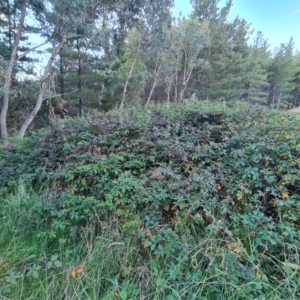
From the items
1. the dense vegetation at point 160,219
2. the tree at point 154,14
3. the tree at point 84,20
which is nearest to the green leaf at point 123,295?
the dense vegetation at point 160,219

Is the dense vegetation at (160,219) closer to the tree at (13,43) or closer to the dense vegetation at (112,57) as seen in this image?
the dense vegetation at (112,57)

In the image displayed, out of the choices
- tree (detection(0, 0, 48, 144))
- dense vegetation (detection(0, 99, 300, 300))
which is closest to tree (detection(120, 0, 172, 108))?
tree (detection(0, 0, 48, 144))

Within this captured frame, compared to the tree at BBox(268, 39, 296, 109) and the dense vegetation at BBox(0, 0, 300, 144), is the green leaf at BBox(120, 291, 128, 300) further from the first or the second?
the tree at BBox(268, 39, 296, 109)

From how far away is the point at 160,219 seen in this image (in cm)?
151

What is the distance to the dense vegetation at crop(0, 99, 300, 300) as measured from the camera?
1125 mm

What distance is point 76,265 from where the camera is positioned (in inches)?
50.7

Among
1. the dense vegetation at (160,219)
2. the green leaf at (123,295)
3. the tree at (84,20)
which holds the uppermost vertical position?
the tree at (84,20)

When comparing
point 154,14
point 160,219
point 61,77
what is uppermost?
point 154,14

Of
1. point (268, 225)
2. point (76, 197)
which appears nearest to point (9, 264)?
point (76, 197)

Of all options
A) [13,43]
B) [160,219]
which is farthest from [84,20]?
[160,219]

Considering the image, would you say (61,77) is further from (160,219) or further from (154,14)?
(160,219)

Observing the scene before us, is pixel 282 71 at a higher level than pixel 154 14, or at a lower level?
higher

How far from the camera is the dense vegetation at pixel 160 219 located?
3.69 ft

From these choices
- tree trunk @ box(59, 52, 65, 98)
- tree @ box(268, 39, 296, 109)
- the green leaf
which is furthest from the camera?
tree @ box(268, 39, 296, 109)
